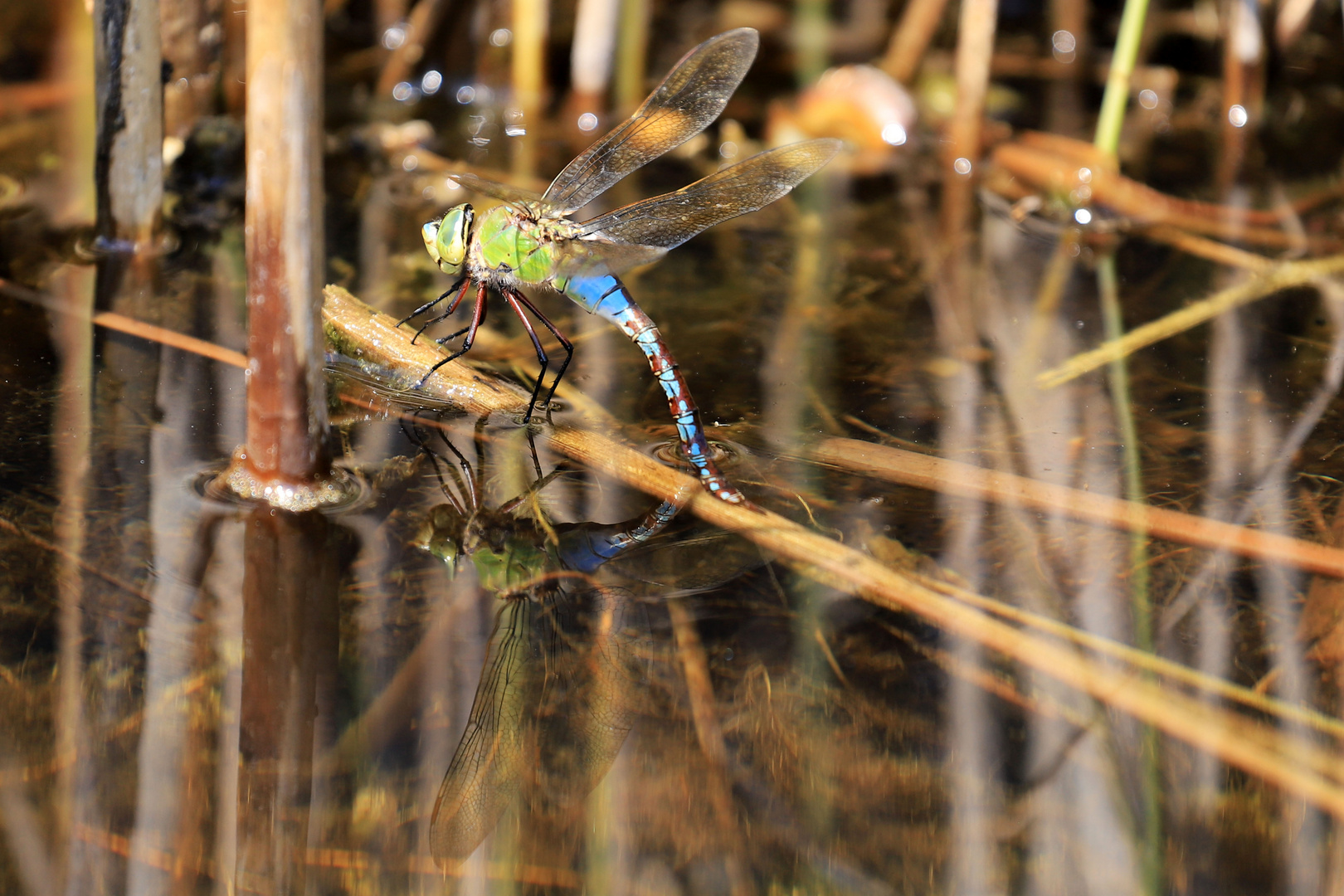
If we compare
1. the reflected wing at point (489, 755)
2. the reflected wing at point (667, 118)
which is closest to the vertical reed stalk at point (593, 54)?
the reflected wing at point (667, 118)

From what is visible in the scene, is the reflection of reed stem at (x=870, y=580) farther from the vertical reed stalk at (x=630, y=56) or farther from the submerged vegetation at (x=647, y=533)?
the vertical reed stalk at (x=630, y=56)

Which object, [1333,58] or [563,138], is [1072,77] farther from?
[563,138]

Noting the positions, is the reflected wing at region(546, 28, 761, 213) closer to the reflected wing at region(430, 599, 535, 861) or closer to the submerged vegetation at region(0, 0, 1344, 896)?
the submerged vegetation at region(0, 0, 1344, 896)

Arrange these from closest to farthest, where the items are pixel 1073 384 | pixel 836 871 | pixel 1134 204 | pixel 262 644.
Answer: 1. pixel 836 871
2. pixel 262 644
3. pixel 1073 384
4. pixel 1134 204

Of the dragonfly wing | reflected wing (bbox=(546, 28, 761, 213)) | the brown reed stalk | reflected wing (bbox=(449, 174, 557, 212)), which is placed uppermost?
the brown reed stalk

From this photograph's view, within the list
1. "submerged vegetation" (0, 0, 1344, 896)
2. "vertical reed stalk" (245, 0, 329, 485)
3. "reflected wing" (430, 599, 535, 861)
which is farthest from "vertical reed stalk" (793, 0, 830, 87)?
"reflected wing" (430, 599, 535, 861)

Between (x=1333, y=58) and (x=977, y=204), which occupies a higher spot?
(x=1333, y=58)

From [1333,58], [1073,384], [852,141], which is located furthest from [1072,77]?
[1073,384]
